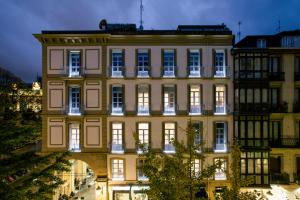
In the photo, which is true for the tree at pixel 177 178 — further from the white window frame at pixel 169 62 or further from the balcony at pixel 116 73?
the balcony at pixel 116 73

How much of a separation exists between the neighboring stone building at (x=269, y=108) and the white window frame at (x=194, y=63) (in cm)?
331

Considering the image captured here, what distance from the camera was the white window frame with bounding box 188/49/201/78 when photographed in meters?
31.1

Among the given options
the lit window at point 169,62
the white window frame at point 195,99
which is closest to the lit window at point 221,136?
the white window frame at point 195,99

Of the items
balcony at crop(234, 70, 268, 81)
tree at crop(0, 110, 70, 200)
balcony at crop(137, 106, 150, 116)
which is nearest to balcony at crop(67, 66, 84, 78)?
balcony at crop(137, 106, 150, 116)

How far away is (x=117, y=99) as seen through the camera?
31266 millimetres

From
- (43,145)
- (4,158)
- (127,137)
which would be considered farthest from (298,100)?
(4,158)

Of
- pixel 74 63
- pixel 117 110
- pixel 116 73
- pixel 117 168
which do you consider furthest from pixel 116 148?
pixel 74 63

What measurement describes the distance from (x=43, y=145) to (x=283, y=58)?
2359 cm

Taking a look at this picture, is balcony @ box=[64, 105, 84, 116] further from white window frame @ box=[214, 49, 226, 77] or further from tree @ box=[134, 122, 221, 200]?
tree @ box=[134, 122, 221, 200]

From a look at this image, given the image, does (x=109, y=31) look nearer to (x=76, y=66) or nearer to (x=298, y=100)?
(x=76, y=66)

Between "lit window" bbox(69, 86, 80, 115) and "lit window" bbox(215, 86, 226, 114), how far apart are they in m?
12.6

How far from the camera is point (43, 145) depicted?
31391 millimetres

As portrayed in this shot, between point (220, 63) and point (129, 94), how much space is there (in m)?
8.85

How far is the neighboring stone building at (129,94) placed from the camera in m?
30.9
